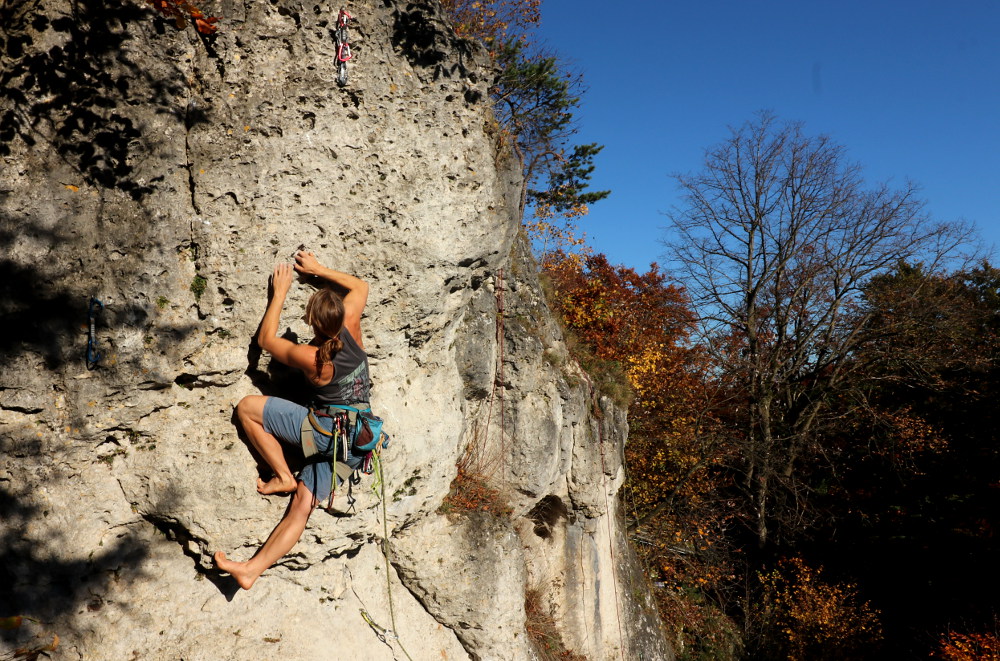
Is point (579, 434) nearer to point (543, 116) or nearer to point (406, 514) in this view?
point (406, 514)

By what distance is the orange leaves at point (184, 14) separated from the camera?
408 centimetres

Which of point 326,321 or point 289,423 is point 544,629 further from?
point 326,321

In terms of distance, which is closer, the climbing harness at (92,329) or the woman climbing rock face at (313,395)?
the climbing harness at (92,329)

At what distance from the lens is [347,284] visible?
474cm

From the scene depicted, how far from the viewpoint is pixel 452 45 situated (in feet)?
17.7

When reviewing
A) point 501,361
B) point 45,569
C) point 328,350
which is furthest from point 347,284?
point 501,361

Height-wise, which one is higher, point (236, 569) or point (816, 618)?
point (236, 569)


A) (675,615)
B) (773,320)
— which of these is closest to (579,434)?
(675,615)

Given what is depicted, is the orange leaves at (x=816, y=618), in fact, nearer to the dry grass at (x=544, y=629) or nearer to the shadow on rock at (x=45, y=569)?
the dry grass at (x=544, y=629)

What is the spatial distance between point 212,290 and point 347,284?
97 cm

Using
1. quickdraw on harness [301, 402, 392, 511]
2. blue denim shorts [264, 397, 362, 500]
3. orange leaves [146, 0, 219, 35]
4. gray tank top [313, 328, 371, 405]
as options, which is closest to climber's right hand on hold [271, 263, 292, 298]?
gray tank top [313, 328, 371, 405]

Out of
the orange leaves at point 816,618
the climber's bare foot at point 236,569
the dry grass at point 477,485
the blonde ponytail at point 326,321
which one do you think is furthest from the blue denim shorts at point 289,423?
the orange leaves at point 816,618

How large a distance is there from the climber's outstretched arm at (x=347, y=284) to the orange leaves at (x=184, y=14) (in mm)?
1683

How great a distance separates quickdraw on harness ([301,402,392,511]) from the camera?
439 centimetres
